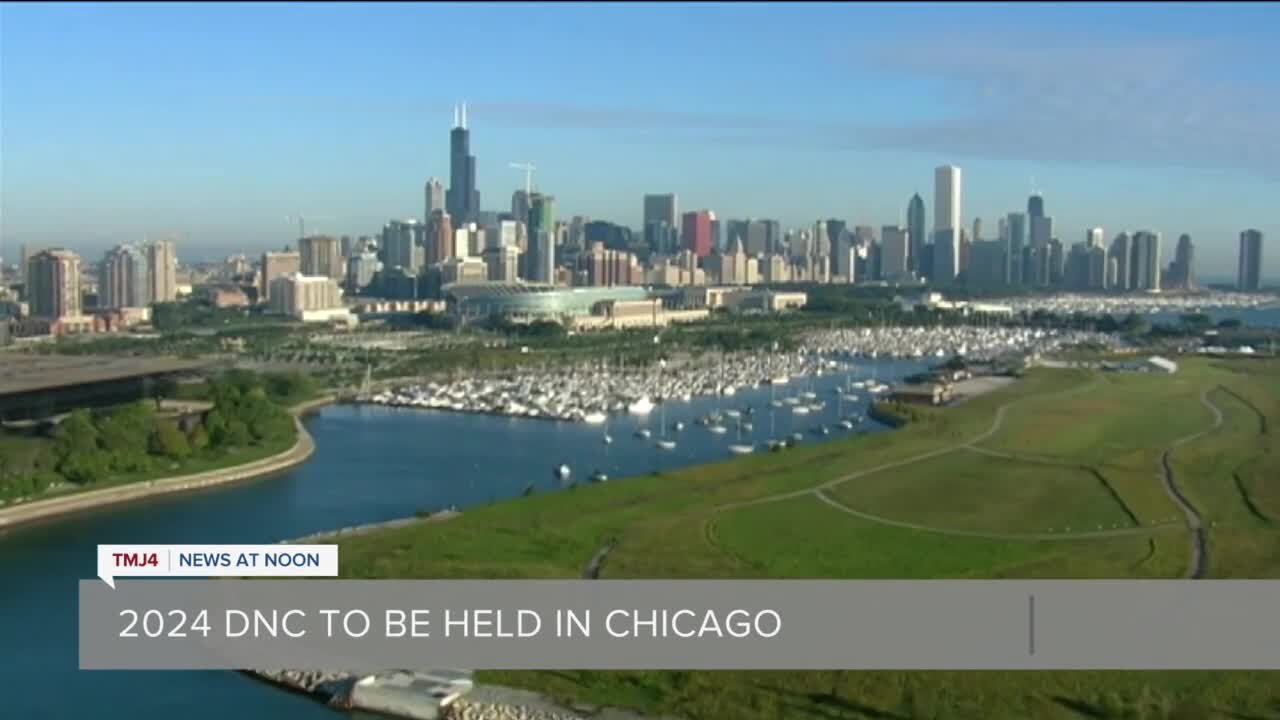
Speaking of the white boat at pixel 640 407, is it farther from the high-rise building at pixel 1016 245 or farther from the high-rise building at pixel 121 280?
the high-rise building at pixel 1016 245

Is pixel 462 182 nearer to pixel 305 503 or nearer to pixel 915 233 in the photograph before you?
pixel 915 233

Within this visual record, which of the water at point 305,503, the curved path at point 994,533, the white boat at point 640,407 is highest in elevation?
the curved path at point 994,533

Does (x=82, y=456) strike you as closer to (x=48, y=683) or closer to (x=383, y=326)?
(x=48, y=683)

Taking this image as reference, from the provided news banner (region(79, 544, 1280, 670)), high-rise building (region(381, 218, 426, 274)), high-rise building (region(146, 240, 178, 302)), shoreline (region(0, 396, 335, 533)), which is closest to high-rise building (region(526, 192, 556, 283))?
high-rise building (region(381, 218, 426, 274))

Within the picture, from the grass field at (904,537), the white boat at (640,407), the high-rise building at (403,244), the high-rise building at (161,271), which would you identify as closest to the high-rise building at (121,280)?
the high-rise building at (161,271)

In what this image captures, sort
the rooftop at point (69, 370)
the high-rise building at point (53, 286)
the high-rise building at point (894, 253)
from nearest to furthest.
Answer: the rooftop at point (69, 370)
the high-rise building at point (53, 286)
the high-rise building at point (894, 253)
